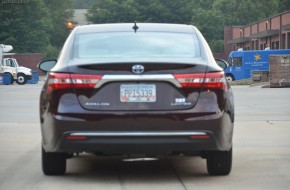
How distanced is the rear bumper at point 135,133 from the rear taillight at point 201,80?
1.00ft

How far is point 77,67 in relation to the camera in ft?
24.6

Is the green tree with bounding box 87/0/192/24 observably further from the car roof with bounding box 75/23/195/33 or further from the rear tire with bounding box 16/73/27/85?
the car roof with bounding box 75/23/195/33

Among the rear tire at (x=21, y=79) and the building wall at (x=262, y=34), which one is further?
the building wall at (x=262, y=34)

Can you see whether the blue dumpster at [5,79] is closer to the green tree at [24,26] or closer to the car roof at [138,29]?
the green tree at [24,26]

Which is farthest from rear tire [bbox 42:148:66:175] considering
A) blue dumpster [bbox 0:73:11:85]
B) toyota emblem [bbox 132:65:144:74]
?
blue dumpster [bbox 0:73:11:85]

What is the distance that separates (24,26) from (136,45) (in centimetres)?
7530

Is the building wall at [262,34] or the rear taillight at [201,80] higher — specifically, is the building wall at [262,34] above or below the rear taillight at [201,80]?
below

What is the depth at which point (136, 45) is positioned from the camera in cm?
801

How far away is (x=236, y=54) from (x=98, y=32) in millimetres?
44487

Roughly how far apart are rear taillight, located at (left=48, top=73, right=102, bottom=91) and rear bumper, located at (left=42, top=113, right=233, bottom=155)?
1.02ft

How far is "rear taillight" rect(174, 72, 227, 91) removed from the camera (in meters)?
7.45

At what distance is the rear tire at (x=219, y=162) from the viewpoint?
26.6 ft

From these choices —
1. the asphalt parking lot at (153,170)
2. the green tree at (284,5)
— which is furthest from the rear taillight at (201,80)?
the green tree at (284,5)

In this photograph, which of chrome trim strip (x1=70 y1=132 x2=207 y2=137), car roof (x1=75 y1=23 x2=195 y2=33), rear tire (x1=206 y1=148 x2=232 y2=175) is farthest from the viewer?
car roof (x1=75 y1=23 x2=195 y2=33)
